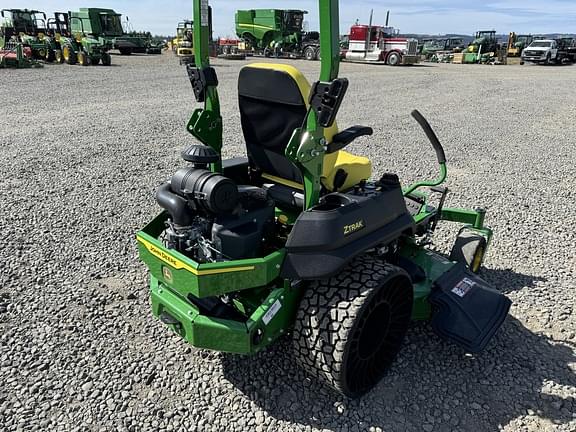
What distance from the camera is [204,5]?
2.89m

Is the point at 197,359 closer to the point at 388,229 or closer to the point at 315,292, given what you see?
the point at 315,292

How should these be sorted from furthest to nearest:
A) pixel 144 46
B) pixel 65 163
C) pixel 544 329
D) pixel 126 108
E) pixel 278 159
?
pixel 144 46, pixel 126 108, pixel 65 163, pixel 544 329, pixel 278 159

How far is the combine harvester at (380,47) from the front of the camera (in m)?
26.4

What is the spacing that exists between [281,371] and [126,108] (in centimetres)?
904

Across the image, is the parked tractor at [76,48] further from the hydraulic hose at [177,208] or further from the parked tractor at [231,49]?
the hydraulic hose at [177,208]

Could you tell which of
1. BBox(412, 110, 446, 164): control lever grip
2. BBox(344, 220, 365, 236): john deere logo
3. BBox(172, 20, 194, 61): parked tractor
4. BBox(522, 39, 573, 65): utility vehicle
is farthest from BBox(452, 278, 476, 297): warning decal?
BBox(522, 39, 573, 65): utility vehicle

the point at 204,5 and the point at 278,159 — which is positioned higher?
the point at 204,5

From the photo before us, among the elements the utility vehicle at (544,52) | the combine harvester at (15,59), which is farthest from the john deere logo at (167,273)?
the utility vehicle at (544,52)

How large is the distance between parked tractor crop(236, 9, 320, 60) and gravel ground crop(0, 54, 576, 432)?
862 inches

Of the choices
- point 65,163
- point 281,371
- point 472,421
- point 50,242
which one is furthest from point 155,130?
point 472,421

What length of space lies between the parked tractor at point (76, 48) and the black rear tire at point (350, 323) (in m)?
20.7

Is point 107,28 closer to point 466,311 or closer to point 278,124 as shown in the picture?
point 278,124

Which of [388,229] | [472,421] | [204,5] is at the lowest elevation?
[472,421]

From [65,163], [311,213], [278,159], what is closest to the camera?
[311,213]
